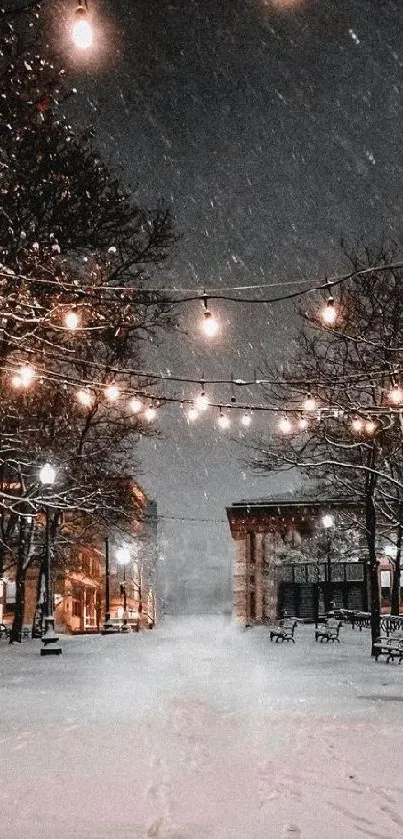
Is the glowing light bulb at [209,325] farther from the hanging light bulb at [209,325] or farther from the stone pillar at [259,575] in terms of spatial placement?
the stone pillar at [259,575]

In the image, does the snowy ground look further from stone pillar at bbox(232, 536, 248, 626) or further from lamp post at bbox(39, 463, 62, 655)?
stone pillar at bbox(232, 536, 248, 626)

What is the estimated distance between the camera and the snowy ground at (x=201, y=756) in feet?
18.2

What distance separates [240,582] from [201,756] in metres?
52.6

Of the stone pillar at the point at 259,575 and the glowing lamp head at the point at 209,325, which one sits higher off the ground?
the glowing lamp head at the point at 209,325

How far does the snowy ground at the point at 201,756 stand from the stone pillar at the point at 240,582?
43448mm

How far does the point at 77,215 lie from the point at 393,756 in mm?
11626

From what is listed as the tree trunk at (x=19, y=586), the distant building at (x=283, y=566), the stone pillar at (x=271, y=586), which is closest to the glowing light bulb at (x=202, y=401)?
the tree trunk at (x=19, y=586)

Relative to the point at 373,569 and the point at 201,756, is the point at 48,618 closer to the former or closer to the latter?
the point at 373,569

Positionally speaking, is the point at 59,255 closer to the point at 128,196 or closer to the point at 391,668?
the point at 128,196

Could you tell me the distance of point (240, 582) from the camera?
59219 millimetres

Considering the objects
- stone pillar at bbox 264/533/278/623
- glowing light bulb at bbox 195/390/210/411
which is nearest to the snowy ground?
glowing light bulb at bbox 195/390/210/411

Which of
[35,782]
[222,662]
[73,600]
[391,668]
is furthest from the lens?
[73,600]

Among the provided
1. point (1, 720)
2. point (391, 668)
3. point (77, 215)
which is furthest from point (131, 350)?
point (1, 720)

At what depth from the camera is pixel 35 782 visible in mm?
6656
